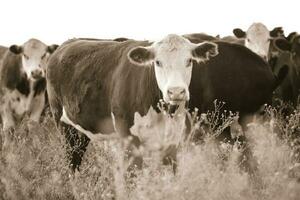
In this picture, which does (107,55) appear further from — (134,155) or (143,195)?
(143,195)

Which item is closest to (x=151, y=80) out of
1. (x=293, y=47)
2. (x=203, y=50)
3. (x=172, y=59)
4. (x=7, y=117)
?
(x=172, y=59)

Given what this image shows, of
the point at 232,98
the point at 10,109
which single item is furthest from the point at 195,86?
the point at 10,109

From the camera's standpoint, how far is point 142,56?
6.46 metres

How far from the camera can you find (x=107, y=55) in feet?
24.5

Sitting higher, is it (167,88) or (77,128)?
(167,88)

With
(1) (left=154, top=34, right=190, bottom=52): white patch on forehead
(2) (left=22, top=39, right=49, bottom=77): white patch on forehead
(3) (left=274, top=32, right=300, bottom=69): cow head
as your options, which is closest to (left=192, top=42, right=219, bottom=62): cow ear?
(1) (left=154, top=34, right=190, bottom=52): white patch on forehead

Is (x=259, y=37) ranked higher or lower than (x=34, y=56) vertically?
higher

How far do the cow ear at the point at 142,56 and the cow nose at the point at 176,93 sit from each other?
741 mm

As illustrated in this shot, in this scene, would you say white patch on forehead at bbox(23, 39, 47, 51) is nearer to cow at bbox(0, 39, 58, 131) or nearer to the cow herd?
cow at bbox(0, 39, 58, 131)

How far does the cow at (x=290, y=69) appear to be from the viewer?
930 cm

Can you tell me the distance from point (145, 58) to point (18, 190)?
1738 millimetres

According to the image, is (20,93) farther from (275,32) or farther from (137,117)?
(137,117)

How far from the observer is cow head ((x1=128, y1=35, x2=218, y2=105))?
5.89 metres

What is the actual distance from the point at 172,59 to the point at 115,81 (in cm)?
90
